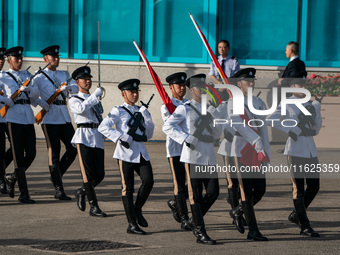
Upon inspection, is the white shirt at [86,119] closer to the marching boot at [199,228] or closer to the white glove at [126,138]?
the white glove at [126,138]

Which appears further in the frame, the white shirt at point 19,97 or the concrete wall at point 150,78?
the concrete wall at point 150,78

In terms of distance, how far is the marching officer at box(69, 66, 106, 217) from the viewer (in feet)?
32.3

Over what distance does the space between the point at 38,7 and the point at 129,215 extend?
440 inches

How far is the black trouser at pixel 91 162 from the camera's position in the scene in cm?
991

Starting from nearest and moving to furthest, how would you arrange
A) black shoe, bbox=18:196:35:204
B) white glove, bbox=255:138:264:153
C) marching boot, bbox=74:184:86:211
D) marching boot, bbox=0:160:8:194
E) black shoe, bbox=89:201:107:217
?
white glove, bbox=255:138:264:153, black shoe, bbox=89:201:107:217, marching boot, bbox=74:184:86:211, black shoe, bbox=18:196:35:204, marching boot, bbox=0:160:8:194

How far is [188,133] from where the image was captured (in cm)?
870

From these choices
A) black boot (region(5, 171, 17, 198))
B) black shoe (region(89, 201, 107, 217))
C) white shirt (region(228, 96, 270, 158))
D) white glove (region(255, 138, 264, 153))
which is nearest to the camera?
white glove (region(255, 138, 264, 153))

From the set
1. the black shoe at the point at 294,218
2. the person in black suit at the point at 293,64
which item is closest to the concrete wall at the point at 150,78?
the person in black suit at the point at 293,64

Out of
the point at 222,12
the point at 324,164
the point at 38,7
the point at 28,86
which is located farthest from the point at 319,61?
the point at 28,86

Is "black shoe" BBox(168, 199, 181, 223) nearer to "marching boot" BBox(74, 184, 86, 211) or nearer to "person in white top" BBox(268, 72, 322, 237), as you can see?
"marching boot" BBox(74, 184, 86, 211)

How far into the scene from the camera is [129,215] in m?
8.82

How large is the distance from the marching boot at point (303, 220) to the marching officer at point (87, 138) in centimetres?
257

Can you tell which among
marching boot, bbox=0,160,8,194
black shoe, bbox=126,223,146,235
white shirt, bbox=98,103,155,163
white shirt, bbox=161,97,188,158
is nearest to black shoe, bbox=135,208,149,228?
black shoe, bbox=126,223,146,235

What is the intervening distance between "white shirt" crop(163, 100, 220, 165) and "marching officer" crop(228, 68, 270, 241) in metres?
0.26
